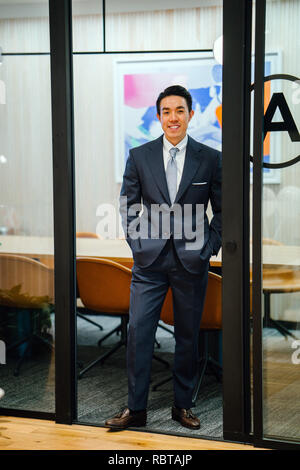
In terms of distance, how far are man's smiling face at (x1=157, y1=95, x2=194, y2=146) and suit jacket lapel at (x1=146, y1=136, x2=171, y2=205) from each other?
7 cm

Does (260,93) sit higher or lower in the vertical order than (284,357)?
higher

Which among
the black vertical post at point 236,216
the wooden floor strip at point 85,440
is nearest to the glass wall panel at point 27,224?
the wooden floor strip at point 85,440

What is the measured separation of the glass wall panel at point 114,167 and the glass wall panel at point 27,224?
1.20ft

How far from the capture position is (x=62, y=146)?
329cm

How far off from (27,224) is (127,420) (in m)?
1.21

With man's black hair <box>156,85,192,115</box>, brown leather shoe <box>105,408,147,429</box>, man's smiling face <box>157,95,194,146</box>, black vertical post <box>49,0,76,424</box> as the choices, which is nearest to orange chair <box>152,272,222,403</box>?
brown leather shoe <box>105,408,147,429</box>

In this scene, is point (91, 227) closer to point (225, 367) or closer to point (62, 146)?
point (62, 146)

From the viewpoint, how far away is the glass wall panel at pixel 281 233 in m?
2.97

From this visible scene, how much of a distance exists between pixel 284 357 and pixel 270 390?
0.61 feet

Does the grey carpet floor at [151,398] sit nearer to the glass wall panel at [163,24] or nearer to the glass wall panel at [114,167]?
the glass wall panel at [114,167]

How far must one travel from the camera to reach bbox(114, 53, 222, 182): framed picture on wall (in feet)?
14.1
